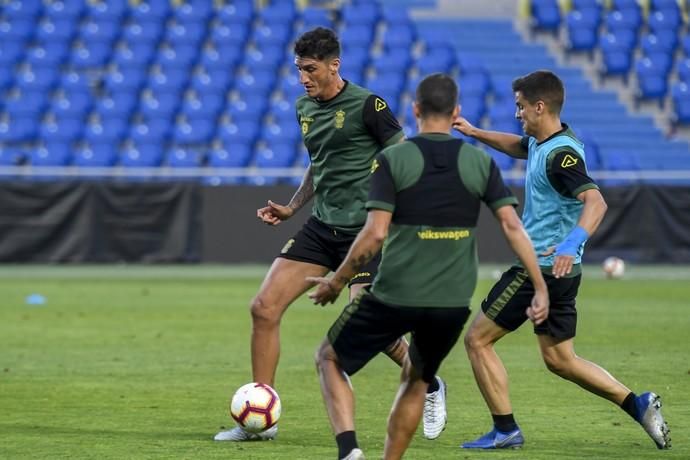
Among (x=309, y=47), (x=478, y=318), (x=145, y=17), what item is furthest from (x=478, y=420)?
(x=145, y=17)

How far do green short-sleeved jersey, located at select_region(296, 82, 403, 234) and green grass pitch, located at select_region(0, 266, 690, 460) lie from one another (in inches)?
55.6

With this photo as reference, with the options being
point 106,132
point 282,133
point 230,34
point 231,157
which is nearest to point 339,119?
point 231,157

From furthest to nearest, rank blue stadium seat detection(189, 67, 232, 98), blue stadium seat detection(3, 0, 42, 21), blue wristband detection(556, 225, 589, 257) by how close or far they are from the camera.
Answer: blue stadium seat detection(3, 0, 42, 21) < blue stadium seat detection(189, 67, 232, 98) < blue wristband detection(556, 225, 589, 257)

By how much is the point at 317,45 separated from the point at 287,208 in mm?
1109

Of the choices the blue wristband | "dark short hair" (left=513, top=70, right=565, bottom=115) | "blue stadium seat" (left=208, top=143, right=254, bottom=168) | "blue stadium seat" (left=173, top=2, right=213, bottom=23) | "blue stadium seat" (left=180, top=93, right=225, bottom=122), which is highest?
"dark short hair" (left=513, top=70, right=565, bottom=115)

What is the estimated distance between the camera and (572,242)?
777cm

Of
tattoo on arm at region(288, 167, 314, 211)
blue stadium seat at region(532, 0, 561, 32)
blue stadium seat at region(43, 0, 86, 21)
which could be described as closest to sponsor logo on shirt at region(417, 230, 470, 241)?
tattoo on arm at region(288, 167, 314, 211)

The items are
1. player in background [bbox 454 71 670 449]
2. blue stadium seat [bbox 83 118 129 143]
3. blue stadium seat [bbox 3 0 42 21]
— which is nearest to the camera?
player in background [bbox 454 71 670 449]

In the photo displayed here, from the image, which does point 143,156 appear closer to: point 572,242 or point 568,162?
point 568,162

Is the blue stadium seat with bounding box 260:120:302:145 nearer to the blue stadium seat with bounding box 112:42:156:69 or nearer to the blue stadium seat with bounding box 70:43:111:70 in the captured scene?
the blue stadium seat with bounding box 112:42:156:69

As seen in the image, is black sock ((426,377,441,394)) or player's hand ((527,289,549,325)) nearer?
player's hand ((527,289,549,325))

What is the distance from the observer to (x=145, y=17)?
108 ft

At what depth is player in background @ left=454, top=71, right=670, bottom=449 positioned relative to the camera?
26.9 feet

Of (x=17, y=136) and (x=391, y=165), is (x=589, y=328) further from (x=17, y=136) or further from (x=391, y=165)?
(x=17, y=136)
